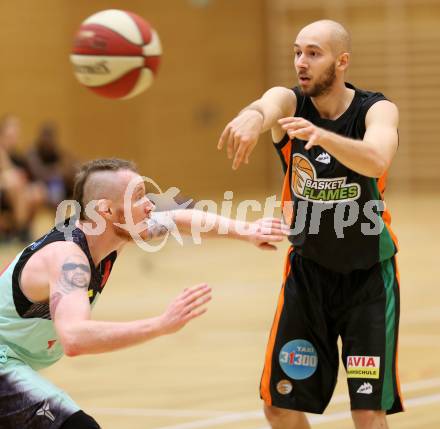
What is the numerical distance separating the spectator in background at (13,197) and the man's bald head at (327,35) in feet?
33.0

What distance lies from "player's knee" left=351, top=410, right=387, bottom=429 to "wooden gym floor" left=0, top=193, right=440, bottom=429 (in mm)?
1323

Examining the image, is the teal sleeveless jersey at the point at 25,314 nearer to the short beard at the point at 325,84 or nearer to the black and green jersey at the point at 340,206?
the black and green jersey at the point at 340,206

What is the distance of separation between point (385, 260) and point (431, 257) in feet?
27.1

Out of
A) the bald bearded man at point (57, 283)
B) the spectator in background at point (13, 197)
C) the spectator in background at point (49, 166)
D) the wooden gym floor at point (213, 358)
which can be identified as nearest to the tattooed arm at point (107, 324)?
the bald bearded man at point (57, 283)

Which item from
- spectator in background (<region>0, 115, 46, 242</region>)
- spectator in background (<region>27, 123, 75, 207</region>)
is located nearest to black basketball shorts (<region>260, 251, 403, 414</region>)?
spectator in background (<region>0, 115, 46, 242</region>)

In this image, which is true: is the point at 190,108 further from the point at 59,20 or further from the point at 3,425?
the point at 3,425

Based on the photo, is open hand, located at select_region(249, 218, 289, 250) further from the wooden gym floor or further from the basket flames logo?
the wooden gym floor

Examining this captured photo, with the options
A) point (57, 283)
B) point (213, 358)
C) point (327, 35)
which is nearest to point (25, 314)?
point (57, 283)

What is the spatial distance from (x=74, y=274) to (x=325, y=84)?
1.55 metres

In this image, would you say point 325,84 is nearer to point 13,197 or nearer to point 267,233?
point 267,233

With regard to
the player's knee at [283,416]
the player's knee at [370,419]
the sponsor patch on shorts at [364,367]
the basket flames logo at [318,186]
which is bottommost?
the player's knee at [283,416]

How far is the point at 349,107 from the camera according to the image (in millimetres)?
4734

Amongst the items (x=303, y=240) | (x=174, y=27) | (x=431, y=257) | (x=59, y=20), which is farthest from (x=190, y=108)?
(x=303, y=240)

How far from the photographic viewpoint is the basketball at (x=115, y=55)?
→ 6176mm
